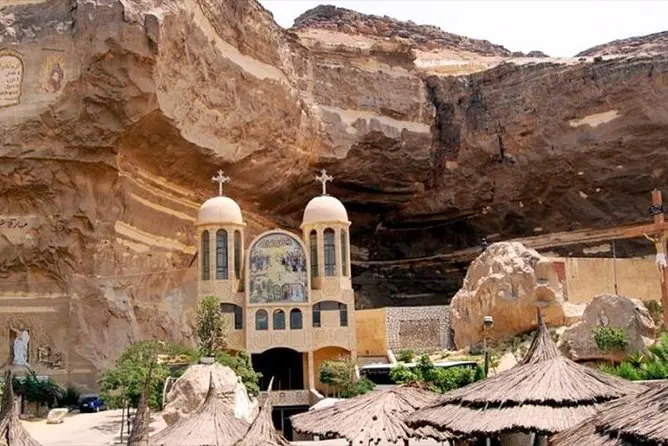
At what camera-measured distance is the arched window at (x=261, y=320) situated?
28047mm

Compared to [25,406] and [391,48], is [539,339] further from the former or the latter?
[391,48]

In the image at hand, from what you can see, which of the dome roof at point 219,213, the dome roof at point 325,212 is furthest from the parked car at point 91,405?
the dome roof at point 325,212

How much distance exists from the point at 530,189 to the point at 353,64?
975 cm

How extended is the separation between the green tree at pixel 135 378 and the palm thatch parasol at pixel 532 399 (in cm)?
1186

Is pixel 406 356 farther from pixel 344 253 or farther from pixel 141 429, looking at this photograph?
pixel 141 429

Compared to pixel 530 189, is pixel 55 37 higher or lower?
higher

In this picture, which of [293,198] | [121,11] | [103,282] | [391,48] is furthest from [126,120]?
[391,48]

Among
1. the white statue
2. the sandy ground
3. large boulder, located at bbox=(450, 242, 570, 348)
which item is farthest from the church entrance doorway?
the white statue

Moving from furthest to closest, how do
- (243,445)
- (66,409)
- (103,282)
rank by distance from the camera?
(103,282)
(66,409)
(243,445)

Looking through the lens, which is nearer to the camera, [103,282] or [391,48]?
[103,282]

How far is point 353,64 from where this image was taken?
122 feet

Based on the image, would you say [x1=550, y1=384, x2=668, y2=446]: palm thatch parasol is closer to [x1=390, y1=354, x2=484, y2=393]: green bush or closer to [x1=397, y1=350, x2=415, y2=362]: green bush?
[x1=390, y1=354, x2=484, y2=393]: green bush

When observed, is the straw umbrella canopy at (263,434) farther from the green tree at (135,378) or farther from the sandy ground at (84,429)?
the green tree at (135,378)

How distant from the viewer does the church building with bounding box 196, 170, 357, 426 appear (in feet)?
92.1
